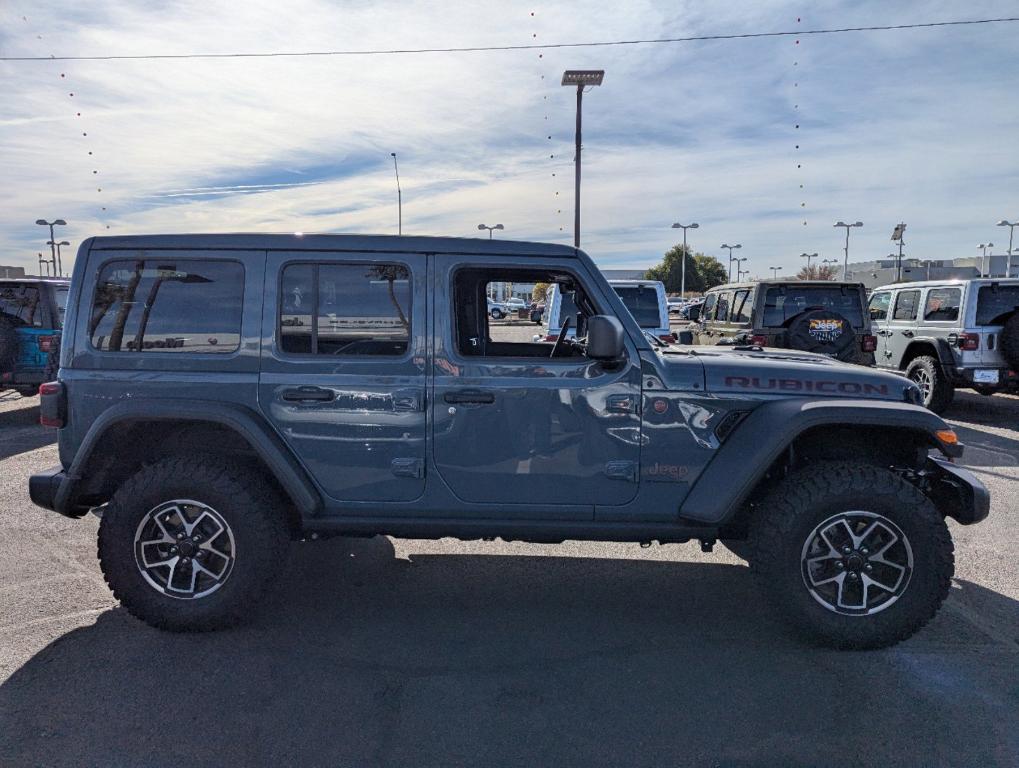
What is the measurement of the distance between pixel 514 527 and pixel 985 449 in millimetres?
6951

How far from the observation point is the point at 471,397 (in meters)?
3.67

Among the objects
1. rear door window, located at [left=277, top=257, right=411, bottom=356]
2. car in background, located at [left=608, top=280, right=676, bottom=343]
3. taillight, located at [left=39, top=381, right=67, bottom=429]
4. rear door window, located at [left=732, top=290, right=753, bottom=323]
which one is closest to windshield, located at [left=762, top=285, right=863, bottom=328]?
rear door window, located at [left=732, top=290, right=753, bottom=323]

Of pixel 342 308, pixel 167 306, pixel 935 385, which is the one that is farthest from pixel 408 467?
pixel 935 385

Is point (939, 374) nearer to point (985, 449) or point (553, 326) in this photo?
point (985, 449)

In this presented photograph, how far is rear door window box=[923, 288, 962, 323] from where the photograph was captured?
1027cm

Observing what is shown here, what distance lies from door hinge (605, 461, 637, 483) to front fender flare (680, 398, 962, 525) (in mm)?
302

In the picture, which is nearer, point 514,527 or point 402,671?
point 402,671

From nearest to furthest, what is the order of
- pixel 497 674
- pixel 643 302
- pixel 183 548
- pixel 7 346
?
1. pixel 497 674
2. pixel 183 548
3. pixel 7 346
4. pixel 643 302

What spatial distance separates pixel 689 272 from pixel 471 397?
74617mm

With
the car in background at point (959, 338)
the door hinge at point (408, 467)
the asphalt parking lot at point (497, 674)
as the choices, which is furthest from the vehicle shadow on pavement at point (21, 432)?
the car in background at point (959, 338)

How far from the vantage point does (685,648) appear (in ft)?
12.1

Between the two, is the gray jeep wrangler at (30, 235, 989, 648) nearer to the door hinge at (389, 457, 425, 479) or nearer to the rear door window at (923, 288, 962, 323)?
the door hinge at (389, 457, 425, 479)

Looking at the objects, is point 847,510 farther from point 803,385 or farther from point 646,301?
point 646,301

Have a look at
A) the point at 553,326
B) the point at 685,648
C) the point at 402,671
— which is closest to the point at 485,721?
the point at 402,671
